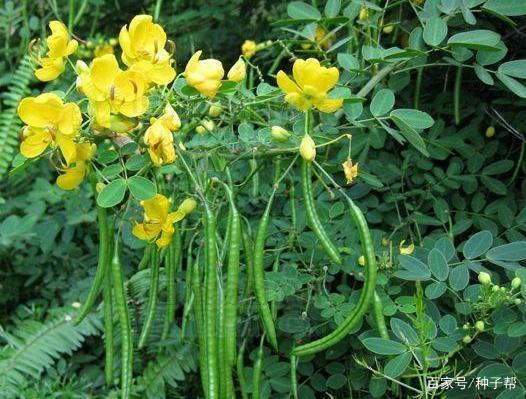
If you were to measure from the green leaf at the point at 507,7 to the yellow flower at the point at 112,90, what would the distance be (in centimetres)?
79

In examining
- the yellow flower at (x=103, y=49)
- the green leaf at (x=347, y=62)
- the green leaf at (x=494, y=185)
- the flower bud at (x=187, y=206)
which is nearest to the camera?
the flower bud at (x=187, y=206)

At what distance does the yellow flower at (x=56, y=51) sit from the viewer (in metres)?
1.36

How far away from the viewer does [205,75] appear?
1.25 meters

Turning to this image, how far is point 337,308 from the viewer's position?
1.52 metres

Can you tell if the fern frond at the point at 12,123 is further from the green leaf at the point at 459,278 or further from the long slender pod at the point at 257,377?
the green leaf at the point at 459,278

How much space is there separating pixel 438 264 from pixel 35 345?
1.22m

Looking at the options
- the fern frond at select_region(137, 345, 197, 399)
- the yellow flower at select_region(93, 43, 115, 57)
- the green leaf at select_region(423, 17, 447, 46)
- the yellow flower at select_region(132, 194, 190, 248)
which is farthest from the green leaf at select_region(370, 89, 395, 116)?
the yellow flower at select_region(93, 43, 115, 57)

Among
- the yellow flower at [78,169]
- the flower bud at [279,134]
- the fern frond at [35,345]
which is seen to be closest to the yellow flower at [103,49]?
the fern frond at [35,345]

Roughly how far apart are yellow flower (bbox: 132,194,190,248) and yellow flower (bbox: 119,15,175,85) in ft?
0.75

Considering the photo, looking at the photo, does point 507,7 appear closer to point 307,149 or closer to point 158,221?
point 307,149

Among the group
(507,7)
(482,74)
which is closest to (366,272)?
(482,74)

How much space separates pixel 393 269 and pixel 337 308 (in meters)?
0.15

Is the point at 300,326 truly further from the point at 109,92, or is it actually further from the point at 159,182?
the point at 109,92

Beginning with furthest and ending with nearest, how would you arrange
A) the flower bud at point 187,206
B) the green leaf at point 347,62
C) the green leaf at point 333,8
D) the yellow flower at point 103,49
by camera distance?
the yellow flower at point 103,49
the green leaf at point 333,8
the green leaf at point 347,62
the flower bud at point 187,206
